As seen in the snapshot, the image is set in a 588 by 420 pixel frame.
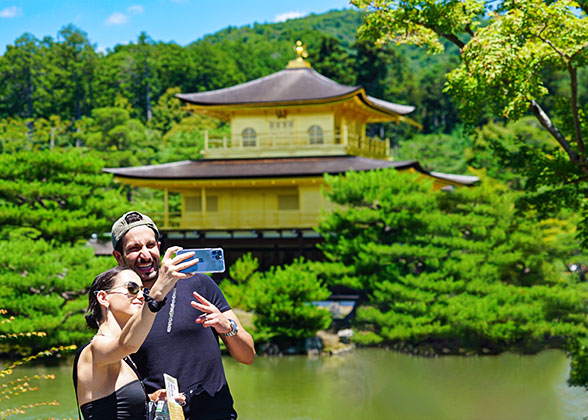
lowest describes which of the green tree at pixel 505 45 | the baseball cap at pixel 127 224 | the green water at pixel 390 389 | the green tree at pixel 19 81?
the green water at pixel 390 389

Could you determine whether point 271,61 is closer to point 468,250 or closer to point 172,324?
point 468,250

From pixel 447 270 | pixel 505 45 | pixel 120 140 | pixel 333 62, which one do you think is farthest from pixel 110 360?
pixel 333 62

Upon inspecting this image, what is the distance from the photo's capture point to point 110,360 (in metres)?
2.39

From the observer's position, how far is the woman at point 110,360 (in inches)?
95.7

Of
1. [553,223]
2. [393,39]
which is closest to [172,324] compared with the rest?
[393,39]

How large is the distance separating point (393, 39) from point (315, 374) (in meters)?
6.71

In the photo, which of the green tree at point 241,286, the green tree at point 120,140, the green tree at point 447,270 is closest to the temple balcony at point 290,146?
the green tree at point 447,270

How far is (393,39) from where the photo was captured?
9.93 meters

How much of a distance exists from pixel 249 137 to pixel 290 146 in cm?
174

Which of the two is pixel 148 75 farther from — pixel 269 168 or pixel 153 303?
pixel 153 303

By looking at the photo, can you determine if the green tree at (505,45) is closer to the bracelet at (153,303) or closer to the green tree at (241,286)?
the bracelet at (153,303)

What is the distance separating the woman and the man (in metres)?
0.21

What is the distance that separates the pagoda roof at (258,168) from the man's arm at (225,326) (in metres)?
15.5

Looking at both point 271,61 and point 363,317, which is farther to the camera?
point 271,61
